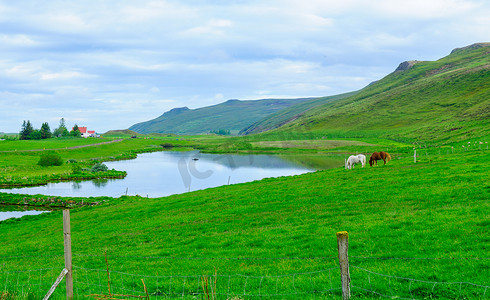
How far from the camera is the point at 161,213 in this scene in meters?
28.5

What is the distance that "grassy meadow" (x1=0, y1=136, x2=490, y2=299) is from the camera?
33.8 ft

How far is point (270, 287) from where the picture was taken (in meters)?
10.8

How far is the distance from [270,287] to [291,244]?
4.34 m

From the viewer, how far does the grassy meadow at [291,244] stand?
10289 millimetres

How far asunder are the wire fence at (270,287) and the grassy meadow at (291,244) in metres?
0.04

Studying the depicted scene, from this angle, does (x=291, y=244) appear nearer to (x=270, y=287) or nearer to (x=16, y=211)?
(x=270, y=287)

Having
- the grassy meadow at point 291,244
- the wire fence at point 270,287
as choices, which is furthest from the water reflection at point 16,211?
the wire fence at point 270,287

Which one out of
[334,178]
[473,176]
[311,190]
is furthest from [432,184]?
[334,178]

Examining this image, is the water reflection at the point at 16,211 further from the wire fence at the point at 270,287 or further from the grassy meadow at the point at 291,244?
the wire fence at the point at 270,287

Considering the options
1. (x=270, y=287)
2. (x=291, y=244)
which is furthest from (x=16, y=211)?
(x=270, y=287)

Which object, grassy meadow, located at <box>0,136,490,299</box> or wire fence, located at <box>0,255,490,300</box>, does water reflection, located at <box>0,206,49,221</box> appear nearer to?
grassy meadow, located at <box>0,136,490,299</box>

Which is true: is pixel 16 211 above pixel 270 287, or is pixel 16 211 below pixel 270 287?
below

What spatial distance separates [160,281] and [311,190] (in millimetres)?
17046

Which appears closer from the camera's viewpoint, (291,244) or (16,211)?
(291,244)
